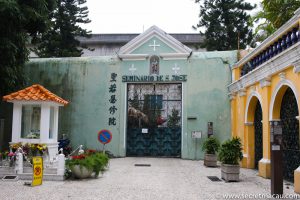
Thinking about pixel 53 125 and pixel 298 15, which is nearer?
pixel 298 15

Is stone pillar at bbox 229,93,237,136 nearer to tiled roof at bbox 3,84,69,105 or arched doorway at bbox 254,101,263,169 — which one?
arched doorway at bbox 254,101,263,169

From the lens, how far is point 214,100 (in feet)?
51.0

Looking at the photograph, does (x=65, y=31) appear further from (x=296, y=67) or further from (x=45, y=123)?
(x=296, y=67)

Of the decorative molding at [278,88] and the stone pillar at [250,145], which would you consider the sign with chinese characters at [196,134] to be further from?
the decorative molding at [278,88]

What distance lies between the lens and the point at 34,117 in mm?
12070

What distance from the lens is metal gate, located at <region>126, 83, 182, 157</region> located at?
15820 millimetres

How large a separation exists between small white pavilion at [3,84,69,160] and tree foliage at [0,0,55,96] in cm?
238

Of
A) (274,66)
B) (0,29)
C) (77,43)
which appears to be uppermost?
(77,43)

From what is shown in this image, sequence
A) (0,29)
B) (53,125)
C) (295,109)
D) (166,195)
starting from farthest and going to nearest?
(0,29), (53,125), (295,109), (166,195)

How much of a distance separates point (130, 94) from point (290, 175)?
28.5ft

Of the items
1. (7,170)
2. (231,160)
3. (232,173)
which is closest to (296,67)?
(231,160)

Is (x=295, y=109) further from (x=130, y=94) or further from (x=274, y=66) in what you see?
(x=130, y=94)

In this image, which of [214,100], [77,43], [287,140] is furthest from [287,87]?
[77,43]

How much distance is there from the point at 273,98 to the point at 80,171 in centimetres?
585
